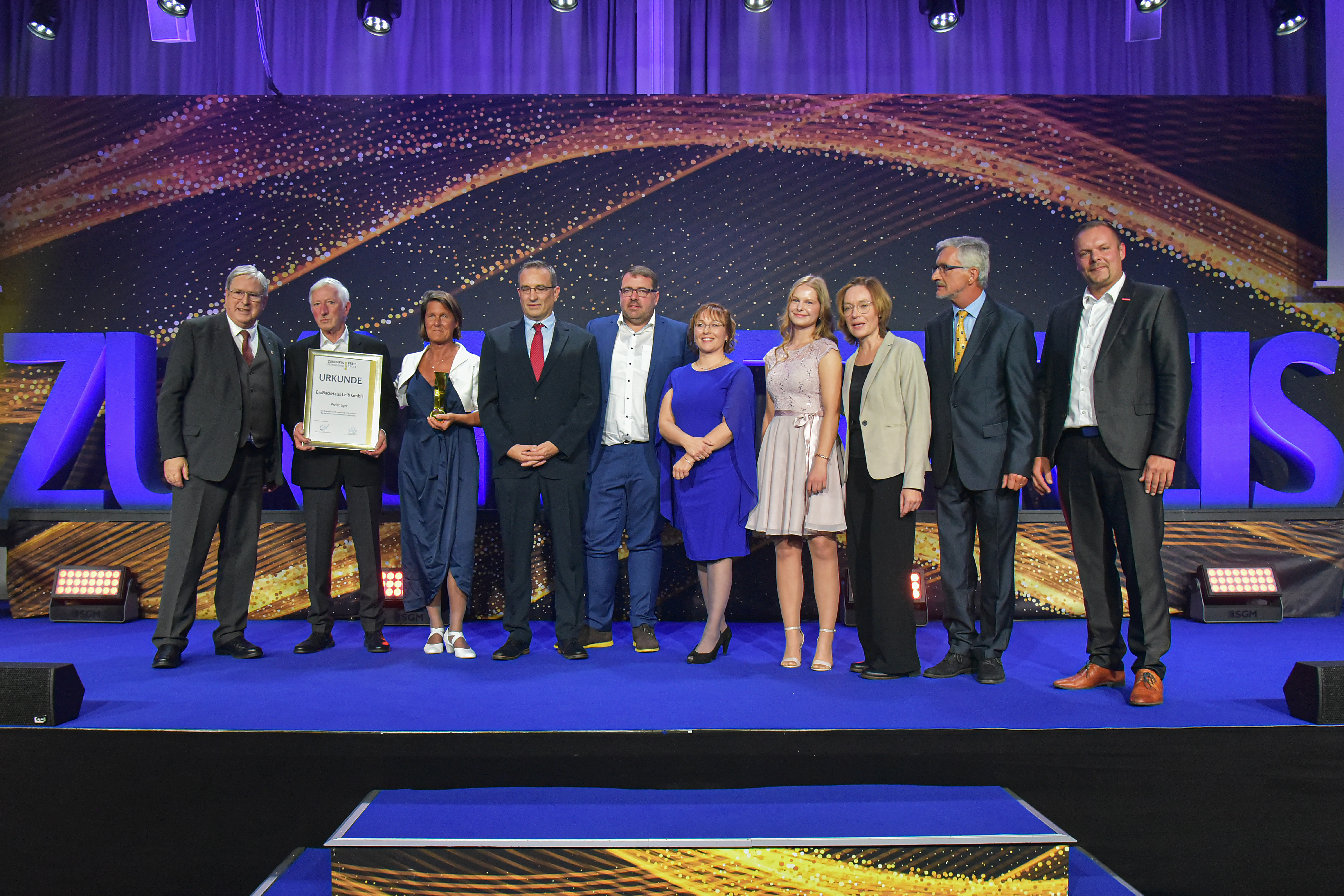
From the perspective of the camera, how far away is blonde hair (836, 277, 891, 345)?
3.37 m

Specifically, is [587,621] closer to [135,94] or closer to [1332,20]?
[135,94]

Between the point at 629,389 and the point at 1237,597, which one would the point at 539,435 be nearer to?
the point at 629,389

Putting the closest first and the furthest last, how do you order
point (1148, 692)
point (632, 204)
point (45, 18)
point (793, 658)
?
point (1148, 692) < point (793, 658) < point (632, 204) < point (45, 18)

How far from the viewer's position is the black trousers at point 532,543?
147 inches

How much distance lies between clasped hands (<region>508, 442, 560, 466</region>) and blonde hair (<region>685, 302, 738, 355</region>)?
34.3 inches

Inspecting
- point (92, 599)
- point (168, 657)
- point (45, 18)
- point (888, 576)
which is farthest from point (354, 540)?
point (45, 18)

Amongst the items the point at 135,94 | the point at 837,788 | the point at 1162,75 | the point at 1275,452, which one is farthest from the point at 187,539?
the point at 1162,75

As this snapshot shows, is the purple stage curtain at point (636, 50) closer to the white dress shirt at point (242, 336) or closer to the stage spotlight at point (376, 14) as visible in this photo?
the stage spotlight at point (376, 14)

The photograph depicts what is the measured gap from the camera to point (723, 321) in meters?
3.71

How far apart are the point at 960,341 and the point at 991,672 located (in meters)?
1.42

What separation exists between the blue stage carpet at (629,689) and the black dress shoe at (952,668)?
5 centimetres

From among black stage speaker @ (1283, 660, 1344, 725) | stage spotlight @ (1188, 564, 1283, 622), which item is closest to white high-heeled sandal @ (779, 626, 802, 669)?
black stage speaker @ (1283, 660, 1344, 725)

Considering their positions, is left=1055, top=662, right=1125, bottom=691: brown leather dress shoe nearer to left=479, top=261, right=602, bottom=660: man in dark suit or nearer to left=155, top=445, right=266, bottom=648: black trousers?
left=479, top=261, right=602, bottom=660: man in dark suit

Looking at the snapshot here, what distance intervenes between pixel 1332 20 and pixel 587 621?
6.09 meters
